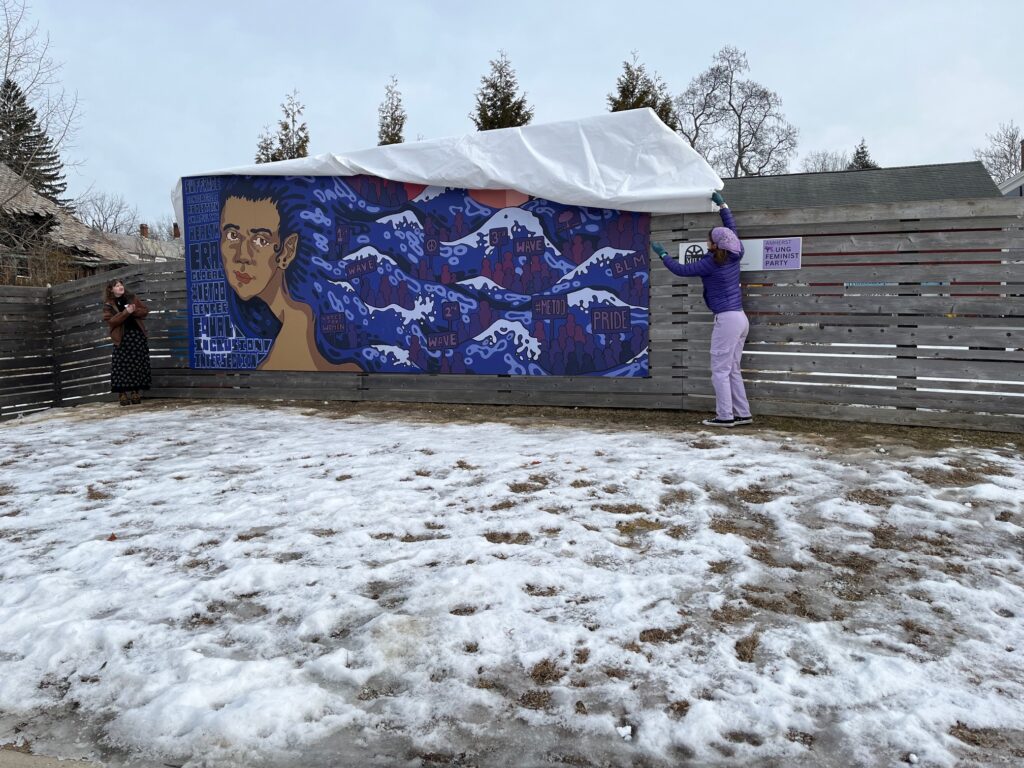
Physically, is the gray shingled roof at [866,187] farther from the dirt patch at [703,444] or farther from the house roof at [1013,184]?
the dirt patch at [703,444]

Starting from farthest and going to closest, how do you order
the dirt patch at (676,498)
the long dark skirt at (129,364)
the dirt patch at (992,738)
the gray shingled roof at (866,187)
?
the gray shingled roof at (866,187)
the long dark skirt at (129,364)
the dirt patch at (676,498)
the dirt patch at (992,738)

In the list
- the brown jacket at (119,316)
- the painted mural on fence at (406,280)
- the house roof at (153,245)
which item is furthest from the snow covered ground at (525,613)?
the house roof at (153,245)

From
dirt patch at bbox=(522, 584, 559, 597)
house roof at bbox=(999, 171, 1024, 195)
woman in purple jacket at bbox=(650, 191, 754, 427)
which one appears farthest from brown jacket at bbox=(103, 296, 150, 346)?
house roof at bbox=(999, 171, 1024, 195)

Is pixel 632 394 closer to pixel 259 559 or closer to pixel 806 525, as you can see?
pixel 806 525

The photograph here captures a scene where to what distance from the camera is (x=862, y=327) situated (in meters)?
6.34

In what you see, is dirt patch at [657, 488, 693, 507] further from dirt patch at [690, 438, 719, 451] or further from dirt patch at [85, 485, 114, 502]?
dirt patch at [85, 485, 114, 502]

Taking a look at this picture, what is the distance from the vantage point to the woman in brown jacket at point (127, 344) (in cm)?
921

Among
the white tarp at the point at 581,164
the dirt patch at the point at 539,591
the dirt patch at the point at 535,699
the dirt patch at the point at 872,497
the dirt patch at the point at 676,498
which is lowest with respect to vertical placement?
the dirt patch at the point at 535,699

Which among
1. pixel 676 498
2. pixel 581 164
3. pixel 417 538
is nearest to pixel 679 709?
pixel 417 538

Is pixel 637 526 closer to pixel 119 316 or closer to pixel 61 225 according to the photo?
pixel 119 316

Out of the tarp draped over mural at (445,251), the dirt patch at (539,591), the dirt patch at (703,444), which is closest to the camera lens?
the dirt patch at (539,591)

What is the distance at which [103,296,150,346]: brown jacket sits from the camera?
29.7 feet

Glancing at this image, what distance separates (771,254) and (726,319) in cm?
87

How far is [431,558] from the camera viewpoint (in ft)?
10.8
